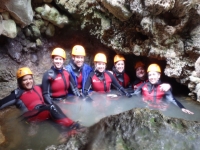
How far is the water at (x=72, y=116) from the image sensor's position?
305 centimetres

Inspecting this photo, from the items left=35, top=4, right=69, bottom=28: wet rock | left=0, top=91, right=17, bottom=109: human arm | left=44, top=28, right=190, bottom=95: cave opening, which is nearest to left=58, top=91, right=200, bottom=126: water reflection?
left=0, top=91, right=17, bottom=109: human arm

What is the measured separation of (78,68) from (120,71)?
148 centimetres

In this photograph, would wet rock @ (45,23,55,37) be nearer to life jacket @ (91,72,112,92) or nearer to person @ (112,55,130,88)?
life jacket @ (91,72,112,92)

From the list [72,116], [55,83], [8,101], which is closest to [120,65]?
[55,83]

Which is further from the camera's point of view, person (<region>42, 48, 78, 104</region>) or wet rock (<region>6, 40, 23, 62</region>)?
wet rock (<region>6, 40, 23, 62</region>)

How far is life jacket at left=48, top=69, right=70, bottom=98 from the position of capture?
5.33 m

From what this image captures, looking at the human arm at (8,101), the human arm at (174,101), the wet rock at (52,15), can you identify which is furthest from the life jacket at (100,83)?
the human arm at (8,101)

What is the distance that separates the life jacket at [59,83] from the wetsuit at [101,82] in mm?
806

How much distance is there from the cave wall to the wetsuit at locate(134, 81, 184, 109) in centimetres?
56

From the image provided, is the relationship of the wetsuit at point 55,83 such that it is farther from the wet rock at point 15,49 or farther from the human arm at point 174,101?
the human arm at point 174,101

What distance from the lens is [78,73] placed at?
618cm

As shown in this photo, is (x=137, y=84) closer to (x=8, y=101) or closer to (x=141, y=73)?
(x=141, y=73)

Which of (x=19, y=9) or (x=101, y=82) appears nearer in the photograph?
(x=19, y=9)

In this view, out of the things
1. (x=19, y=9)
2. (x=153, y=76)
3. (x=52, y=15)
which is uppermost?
(x=52, y=15)
